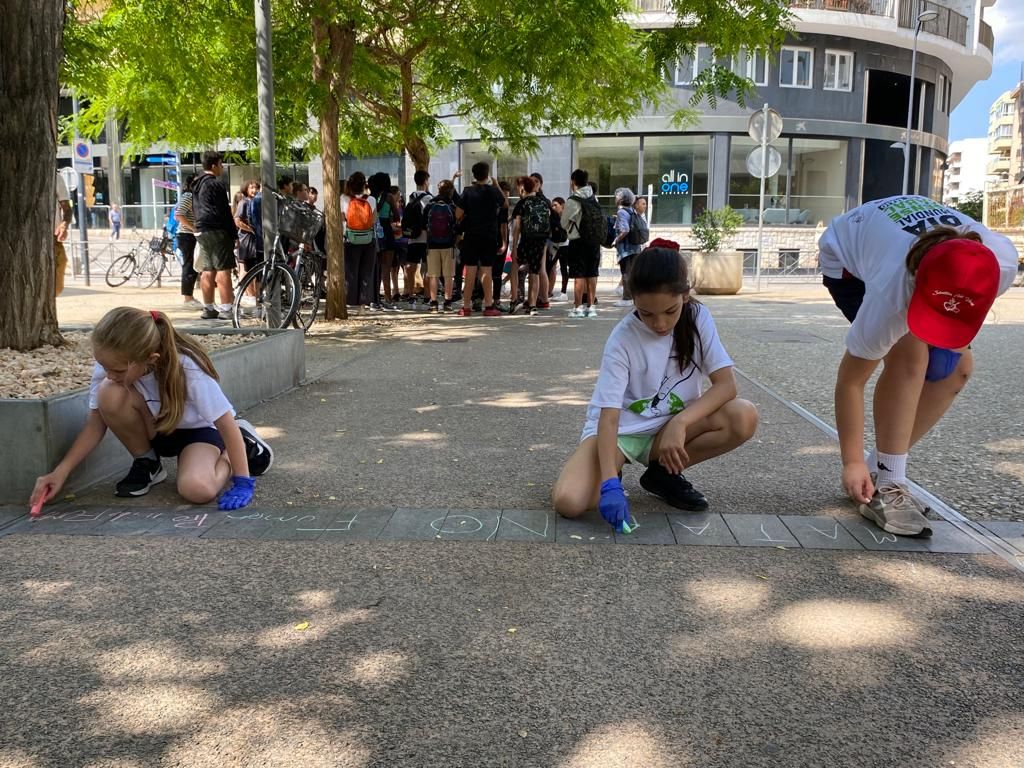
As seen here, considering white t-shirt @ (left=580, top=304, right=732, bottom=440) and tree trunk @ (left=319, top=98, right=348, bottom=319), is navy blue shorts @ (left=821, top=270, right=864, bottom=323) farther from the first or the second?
tree trunk @ (left=319, top=98, right=348, bottom=319)

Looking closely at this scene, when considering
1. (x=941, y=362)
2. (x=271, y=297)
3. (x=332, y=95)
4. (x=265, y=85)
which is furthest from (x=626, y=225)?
(x=941, y=362)

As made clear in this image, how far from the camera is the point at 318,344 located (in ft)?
31.1

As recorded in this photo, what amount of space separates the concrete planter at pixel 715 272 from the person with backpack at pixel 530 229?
18.8ft

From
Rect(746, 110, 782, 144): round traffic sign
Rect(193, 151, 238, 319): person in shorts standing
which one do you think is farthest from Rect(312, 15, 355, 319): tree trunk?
Rect(746, 110, 782, 144): round traffic sign

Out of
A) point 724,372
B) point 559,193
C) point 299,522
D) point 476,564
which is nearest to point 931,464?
point 724,372

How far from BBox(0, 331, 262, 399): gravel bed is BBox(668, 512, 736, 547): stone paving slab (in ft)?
7.94

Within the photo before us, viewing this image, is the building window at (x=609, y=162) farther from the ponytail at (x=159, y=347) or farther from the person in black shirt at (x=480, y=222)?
the ponytail at (x=159, y=347)

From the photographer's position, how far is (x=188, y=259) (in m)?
12.4

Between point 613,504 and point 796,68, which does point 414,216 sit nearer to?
point 613,504

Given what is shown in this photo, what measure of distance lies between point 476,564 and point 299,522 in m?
0.90

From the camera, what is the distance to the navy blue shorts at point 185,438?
4.12m

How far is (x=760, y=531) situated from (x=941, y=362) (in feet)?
3.59

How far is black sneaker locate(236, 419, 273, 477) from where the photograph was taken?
14.0 ft

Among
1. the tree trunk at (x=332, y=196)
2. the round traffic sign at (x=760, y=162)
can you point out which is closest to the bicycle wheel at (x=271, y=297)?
the tree trunk at (x=332, y=196)
